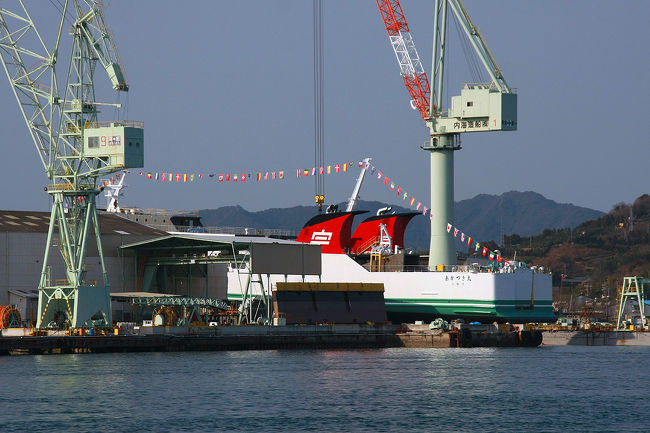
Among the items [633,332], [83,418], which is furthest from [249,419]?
[633,332]

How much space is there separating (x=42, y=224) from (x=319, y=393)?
47312mm

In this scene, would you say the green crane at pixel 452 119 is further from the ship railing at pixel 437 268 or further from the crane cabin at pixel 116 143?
the crane cabin at pixel 116 143

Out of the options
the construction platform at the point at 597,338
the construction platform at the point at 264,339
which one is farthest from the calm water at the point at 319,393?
the construction platform at the point at 597,338

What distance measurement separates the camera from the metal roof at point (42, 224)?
96.3 metres

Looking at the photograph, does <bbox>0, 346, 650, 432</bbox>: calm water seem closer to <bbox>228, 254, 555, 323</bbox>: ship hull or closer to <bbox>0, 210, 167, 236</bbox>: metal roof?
<bbox>228, 254, 555, 323</bbox>: ship hull

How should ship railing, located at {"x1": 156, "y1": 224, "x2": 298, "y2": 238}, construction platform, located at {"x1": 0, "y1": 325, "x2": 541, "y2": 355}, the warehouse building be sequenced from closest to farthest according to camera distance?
construction platform, located at {"x1": 0, "y1": 325, "x2": 541, "y2": 355} → the warehouse building → ship railing, located at {"x1": 156, "y1": 224, "x2": 298, "y2": 238}

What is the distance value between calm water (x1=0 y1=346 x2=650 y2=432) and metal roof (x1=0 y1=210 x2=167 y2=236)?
67.1 ft

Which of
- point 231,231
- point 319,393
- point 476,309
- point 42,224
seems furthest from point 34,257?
point 319,393

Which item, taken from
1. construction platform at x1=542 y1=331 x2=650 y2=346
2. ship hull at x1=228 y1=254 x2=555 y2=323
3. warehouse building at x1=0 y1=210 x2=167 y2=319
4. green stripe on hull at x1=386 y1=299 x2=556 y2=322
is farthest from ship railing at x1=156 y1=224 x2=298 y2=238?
construction platform at x1=542 y1=331 x2=650 y2=346

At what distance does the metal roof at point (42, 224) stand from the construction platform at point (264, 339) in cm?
1742

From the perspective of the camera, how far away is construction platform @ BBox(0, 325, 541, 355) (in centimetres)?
8012

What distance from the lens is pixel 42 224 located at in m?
99.2

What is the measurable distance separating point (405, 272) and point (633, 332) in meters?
20.3

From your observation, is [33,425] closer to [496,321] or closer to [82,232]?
[82,232]
